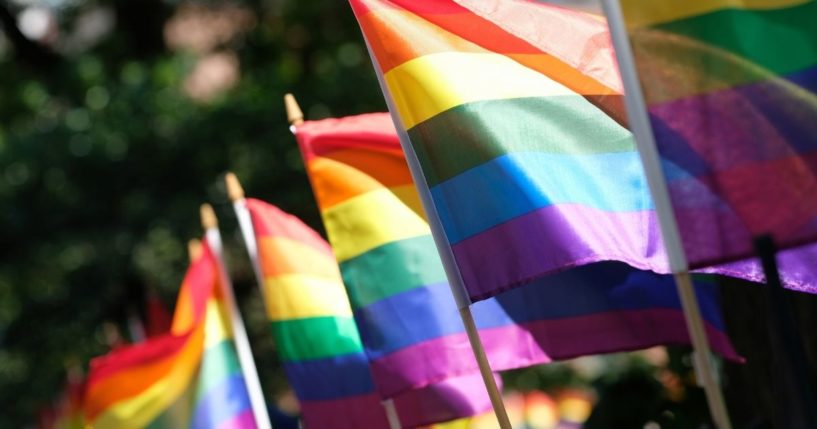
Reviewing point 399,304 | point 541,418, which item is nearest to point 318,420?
point 399,304

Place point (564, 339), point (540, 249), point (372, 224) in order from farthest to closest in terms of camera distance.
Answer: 1. point (372, 224)
2. point (564, 339)
3. point (540, 249)

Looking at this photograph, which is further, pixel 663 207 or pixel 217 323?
pixel 217 323

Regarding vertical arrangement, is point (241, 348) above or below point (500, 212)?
above

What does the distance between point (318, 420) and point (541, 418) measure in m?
8.06

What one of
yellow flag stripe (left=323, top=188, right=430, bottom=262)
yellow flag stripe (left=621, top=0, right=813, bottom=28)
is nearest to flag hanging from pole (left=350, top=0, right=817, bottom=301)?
yellow flag stripe (left=621, top=0, right=813, bottom=28)

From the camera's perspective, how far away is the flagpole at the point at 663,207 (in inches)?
209

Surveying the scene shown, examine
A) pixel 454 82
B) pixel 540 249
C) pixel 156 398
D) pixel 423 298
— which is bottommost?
pixel 540 249

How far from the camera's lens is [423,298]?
8.30 meters

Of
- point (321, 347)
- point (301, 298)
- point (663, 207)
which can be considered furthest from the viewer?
point (301, 298)

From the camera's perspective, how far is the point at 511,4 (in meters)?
6.93

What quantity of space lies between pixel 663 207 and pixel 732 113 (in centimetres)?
37

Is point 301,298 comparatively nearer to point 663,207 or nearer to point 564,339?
point 564,339

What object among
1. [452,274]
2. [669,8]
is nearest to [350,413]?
[452,274]

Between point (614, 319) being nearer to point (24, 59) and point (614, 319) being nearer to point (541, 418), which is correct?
point (541, 418)
